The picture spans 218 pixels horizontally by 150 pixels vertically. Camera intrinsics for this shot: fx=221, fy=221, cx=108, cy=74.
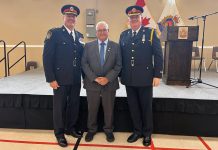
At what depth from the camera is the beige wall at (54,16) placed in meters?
6.19

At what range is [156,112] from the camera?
290 centimetres

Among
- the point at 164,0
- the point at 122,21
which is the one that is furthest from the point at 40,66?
the point at 164,0

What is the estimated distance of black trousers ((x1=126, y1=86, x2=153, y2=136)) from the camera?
2.56 metres

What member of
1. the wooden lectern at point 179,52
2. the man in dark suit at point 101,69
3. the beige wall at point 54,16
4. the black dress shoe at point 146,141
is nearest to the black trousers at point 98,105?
the man in dark suit at point 101,69

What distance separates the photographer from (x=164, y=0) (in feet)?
20.5

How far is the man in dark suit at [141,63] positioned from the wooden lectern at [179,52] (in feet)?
3.88

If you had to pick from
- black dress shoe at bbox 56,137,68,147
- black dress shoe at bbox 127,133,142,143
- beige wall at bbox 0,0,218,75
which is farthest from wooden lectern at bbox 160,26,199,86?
beige wall at bbox 0,0,218,75

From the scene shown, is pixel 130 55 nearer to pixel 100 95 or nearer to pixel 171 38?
pixel 100 95

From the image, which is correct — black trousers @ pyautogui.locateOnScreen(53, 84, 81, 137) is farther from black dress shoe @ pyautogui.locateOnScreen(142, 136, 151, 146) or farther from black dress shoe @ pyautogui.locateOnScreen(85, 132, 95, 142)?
black dress shoe @ pyautogui.locateOnScreen(142, 136, 151, 146)

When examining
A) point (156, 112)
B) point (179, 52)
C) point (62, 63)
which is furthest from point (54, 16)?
point (156, 112)

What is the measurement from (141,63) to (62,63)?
90cm

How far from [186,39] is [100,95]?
1809mm

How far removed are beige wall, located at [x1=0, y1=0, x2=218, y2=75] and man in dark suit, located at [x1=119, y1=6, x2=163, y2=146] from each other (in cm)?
400

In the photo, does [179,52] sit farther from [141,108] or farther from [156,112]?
[141,108]
